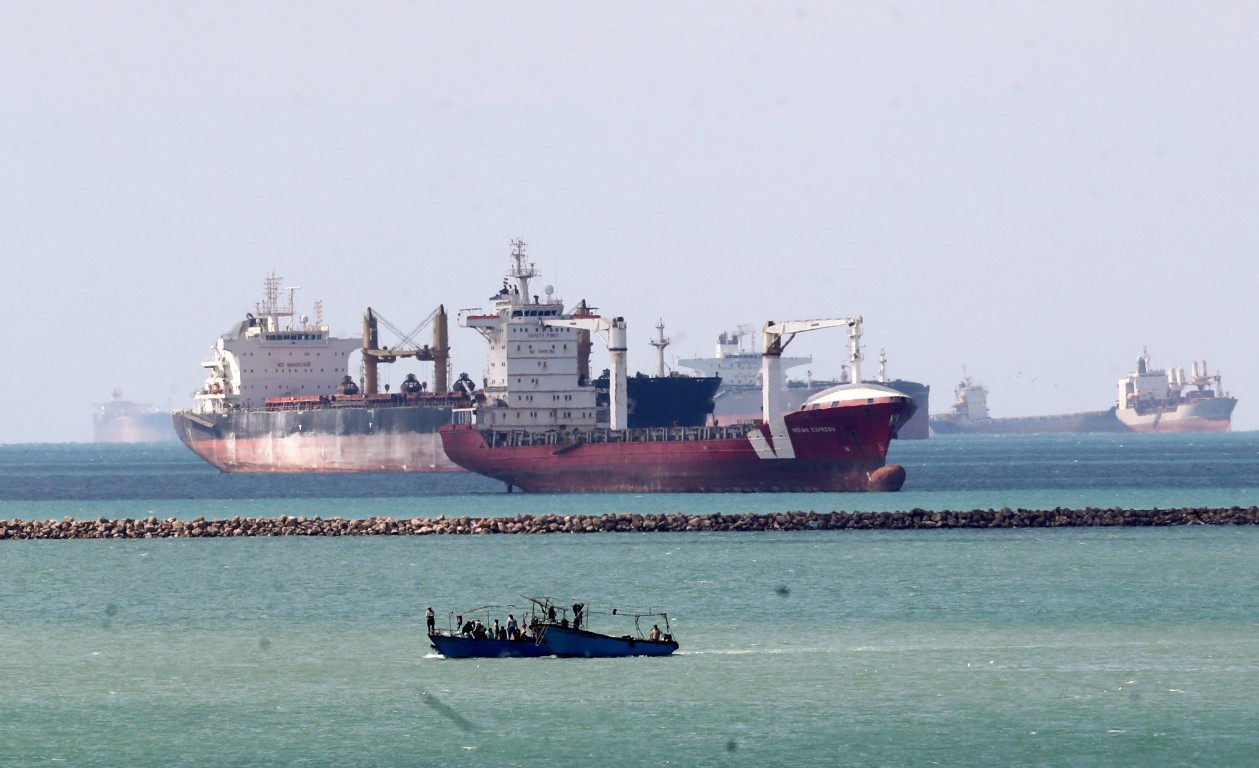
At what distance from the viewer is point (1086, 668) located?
111 feet

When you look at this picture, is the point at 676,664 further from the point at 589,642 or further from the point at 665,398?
the point at 665,398

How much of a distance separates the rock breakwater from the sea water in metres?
1.50

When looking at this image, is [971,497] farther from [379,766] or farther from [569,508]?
[379,766]

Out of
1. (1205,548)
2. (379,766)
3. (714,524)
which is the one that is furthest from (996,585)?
(379,766)

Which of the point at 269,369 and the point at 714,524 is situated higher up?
the point at 269,369

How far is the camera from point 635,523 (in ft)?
220

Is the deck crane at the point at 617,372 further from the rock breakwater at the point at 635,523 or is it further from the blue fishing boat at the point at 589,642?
the blue fishing boat at the point at 589,642

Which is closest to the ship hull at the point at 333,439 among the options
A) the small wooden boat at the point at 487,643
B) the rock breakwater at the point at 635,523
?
the rock breakwater at the point at 635,523

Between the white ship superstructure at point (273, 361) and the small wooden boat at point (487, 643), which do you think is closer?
the small wooden boat at point (487, 643)

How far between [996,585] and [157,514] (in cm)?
4707

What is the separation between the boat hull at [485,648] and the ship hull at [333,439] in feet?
232

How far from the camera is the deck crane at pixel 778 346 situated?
3351 inches

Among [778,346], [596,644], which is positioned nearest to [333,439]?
[778,346]

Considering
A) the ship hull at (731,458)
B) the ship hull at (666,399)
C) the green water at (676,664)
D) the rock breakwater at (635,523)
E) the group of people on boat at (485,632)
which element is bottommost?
the green water at (676,664)
